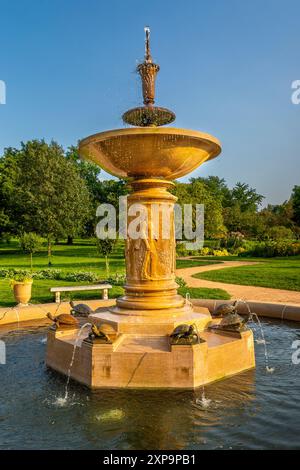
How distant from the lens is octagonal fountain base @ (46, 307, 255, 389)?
567 centimetres

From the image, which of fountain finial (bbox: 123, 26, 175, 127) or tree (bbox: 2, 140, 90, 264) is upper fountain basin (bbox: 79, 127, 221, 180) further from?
tree (bbox: 2, 140, 90, 264)

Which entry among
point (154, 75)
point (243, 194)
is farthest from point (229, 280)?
point (243, 194)

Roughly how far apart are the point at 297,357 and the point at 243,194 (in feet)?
276

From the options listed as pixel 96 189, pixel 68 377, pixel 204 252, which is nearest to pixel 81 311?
pixel 68 377

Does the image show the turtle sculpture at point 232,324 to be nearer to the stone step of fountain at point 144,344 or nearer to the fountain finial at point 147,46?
the stone step of fountain at point 144,344

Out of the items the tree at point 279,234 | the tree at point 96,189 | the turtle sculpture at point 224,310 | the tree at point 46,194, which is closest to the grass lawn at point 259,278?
the turtle sculpture at point 224,310

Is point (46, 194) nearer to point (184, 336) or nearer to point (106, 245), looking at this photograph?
point (106, 245)

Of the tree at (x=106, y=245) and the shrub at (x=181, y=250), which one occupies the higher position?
the tree at (x=106, y=245)

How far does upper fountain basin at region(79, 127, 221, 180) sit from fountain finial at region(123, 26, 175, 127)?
104 centimetres

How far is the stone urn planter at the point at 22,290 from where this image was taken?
11.3m

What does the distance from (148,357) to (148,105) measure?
455 centimetres

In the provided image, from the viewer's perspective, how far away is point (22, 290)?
11.4 metres

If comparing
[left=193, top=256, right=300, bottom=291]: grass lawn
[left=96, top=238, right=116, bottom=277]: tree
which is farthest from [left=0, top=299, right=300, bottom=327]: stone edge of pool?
[left=96, top=238, right=116, bottom=277]: tree

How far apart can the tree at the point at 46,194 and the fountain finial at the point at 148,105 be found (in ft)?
115
